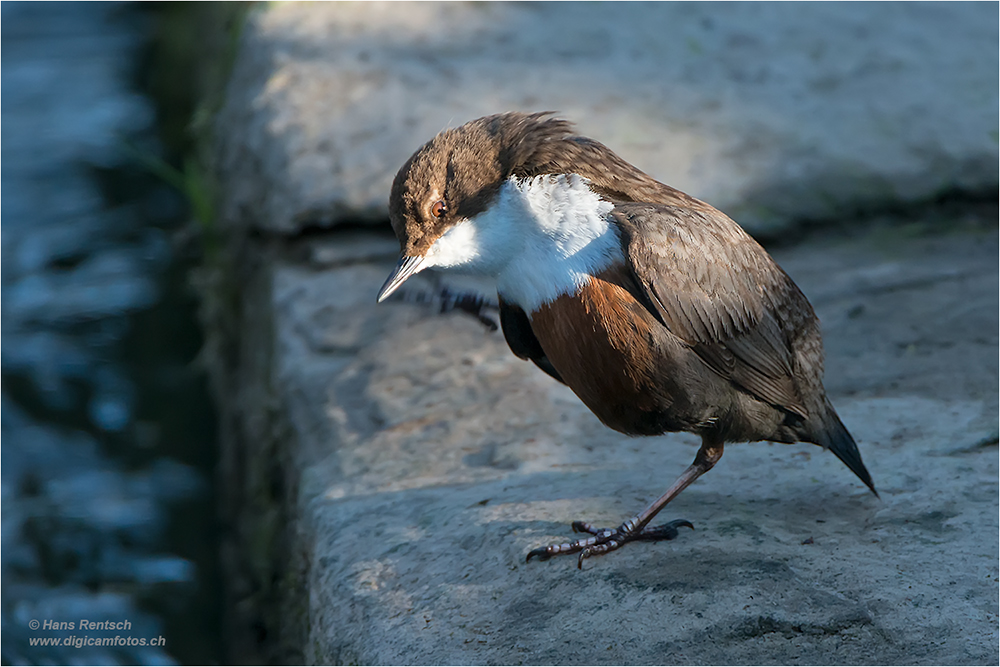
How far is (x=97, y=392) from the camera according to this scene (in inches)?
222

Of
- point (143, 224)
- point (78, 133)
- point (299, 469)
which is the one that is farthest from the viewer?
point (78, 133)

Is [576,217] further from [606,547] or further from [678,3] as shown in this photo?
[678,3]

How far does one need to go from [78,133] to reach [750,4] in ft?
16.6

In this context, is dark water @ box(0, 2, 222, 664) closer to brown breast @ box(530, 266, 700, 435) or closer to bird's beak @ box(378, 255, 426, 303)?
bird's beak @ box(378, 255, 426, 303)

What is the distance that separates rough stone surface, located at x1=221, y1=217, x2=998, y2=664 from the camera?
2.72 m

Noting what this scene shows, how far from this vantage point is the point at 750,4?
6.31 metres

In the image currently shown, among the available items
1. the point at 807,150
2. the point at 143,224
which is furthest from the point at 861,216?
the point at 143,224

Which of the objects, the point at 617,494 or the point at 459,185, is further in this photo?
the point at 617,494

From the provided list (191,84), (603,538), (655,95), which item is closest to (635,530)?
(603,538)

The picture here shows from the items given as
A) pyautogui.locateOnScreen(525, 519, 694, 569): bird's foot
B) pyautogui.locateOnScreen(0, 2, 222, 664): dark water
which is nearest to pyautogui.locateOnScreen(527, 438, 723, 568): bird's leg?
pyautogui.locateOnScreen(525, 519, 694, 569): bird's foot

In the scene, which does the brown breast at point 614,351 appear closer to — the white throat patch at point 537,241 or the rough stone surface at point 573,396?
the white throat patch at point 537,241

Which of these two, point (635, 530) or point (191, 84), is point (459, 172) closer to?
point (635, 530)

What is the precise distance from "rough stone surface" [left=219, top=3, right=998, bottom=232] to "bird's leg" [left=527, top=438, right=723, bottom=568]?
227 cm

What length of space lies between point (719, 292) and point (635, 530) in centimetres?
75
